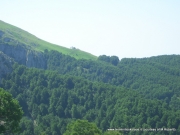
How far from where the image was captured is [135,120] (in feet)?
503

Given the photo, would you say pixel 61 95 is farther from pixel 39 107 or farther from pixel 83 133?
pixel 83 133

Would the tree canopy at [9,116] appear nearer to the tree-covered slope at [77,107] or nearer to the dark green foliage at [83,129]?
the dark green foliage at [83,129]

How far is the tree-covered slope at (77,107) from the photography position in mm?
151625

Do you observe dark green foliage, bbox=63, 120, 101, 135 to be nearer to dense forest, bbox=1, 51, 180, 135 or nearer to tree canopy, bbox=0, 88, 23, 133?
tree canopy, bbox=0, 88, 23, 133

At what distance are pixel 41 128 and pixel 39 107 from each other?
106ft

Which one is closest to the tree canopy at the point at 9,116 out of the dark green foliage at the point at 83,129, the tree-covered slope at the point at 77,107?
the dark green foliage at the point at 83,129

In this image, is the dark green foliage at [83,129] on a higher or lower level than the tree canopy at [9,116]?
lower

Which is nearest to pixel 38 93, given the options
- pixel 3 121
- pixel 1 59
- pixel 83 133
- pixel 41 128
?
pixel 1 59

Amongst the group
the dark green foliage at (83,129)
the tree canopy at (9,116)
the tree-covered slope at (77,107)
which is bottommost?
the tree-covered slope at (77,107)

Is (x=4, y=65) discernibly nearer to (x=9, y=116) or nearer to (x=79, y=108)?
(x=79, y=108)

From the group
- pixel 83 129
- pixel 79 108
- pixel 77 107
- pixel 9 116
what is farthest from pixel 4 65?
pixel 9 116

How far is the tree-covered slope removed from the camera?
15162 cm

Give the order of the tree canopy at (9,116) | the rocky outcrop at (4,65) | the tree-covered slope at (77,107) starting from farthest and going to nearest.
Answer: the rocky outcrop at (4,65) → the tree-covered slope at (77,107) → the tree canopy at (9,116)

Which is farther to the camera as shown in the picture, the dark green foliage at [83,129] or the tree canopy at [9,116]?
the dark green foliage at [83,129]
